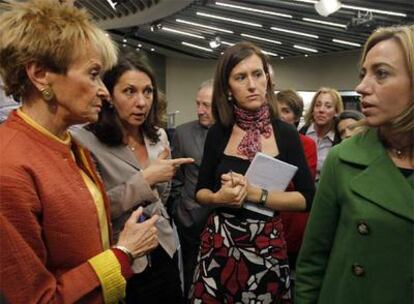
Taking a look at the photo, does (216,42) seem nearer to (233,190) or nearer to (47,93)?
(233,190)

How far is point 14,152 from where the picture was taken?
1.07 m

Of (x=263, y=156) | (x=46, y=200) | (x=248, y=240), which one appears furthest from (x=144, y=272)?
(x=46, y=200)

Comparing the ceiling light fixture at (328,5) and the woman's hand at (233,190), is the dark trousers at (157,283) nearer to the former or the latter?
the woman's hand at (233,190)

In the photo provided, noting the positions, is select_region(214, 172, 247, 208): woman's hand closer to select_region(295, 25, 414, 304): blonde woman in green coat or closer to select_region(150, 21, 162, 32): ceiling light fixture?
select_region(295, 25, 414, 304): blonde woman in green coat

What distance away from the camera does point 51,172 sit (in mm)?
1122

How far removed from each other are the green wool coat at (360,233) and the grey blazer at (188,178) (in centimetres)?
105

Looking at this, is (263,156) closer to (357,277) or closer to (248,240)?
(248,240)

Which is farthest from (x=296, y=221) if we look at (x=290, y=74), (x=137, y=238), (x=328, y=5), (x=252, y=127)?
(x=290, y=74)

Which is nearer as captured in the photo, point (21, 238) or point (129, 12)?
point (21, 238)

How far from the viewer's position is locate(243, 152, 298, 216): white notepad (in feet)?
5.51

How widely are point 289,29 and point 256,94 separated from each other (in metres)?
9.65

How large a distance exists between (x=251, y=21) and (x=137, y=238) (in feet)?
31.7

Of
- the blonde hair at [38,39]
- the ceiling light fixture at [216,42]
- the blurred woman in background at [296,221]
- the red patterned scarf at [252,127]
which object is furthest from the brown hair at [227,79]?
the ceiling light fixture at [216,42]

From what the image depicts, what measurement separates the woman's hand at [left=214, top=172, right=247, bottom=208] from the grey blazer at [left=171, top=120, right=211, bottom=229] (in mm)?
754
